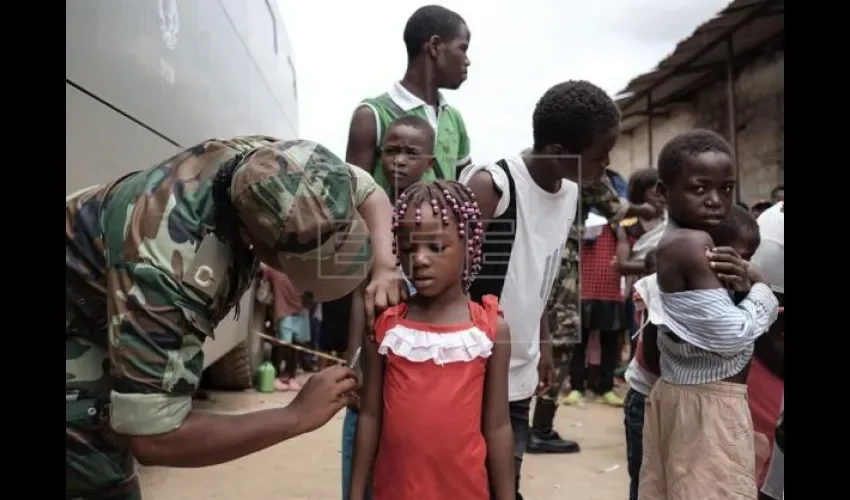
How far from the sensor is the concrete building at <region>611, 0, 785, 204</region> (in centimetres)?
331

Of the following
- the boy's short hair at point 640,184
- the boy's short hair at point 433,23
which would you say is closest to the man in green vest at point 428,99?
the boy's short hair at point 433,23

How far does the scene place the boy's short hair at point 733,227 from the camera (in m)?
2.04

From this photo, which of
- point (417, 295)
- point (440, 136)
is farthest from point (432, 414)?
point (440, 136)

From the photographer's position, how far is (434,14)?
6.82 feet

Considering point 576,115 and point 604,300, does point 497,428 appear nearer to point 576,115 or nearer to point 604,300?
point 576,115

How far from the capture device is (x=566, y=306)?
296cm

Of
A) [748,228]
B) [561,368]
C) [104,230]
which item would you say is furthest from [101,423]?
[561,368]

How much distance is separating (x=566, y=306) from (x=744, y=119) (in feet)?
7.63

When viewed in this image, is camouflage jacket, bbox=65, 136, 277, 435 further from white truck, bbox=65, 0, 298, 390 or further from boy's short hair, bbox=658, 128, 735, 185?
boy's short hair, bbox=658, 128, 735, 185

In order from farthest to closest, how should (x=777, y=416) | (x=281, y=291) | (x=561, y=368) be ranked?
1. (x=281, y=291)
2. (x=561, y=368)
3. (x=777, y=416)

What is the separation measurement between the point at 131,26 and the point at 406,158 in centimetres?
75

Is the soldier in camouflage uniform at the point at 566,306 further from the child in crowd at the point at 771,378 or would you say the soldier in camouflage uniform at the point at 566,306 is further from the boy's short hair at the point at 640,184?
the child in crowd at the point at 771,378
